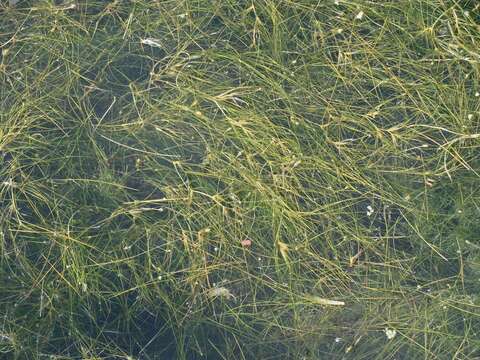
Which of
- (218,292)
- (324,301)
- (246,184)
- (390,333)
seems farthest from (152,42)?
(390,333)

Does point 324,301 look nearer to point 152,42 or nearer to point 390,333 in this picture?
point 390,333

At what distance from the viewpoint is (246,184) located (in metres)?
2.19

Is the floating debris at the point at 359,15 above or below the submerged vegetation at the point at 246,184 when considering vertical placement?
above

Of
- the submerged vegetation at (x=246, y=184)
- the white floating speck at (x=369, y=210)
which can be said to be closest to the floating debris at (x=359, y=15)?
the submerged vegetation at (x=246, y=184)

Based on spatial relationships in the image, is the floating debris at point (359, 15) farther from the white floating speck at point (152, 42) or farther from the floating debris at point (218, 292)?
the floating debris at point (218, 292)

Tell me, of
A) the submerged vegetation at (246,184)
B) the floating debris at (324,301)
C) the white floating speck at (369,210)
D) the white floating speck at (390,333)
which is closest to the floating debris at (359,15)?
the submerged vegetation at (246,184)

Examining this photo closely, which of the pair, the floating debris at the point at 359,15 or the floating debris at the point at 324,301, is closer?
the floating debris at the point at 324,301

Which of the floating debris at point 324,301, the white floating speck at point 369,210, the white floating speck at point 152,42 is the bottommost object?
the floating debris at point 324,301

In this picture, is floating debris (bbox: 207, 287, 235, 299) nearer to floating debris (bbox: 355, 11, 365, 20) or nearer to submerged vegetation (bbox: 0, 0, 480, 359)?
submerged vegetation (bbox: 0, 0, 480, 359)

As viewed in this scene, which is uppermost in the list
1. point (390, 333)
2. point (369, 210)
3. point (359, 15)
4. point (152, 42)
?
point (359, 15)

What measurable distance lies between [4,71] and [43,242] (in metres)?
0.68

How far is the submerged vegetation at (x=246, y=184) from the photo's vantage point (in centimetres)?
215

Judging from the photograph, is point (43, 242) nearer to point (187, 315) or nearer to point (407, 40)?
point (187, 315)

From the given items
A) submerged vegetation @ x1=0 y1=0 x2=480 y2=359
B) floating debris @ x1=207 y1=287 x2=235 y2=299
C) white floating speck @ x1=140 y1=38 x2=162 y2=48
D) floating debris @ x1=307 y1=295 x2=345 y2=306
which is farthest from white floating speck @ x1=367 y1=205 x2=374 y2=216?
white floating speck @ x1=140 y1=38 x2=162 y2=48
